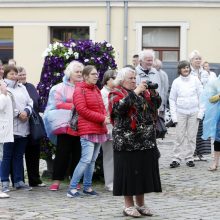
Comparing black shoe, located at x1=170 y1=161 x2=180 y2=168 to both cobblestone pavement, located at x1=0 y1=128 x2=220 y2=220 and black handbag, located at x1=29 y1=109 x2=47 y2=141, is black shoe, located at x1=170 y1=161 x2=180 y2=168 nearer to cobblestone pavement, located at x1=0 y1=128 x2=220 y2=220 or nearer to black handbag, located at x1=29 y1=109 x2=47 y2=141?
cobblestone pavement, located at x1=0 y1=128 x2=220 y2=220

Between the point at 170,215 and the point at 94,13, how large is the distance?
1969cm

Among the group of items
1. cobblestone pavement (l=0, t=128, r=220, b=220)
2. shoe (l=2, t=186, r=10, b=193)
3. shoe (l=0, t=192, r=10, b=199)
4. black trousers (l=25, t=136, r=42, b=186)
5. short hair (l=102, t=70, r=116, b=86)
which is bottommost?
cobblestone pavement (l=0, t=128, r=220, b=220)

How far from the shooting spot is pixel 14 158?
36.7 feet

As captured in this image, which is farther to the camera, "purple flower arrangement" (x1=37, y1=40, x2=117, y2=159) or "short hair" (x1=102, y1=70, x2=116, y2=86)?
"purple flower arrangement" (x1=37, y1=40, x2=117, y2=159)

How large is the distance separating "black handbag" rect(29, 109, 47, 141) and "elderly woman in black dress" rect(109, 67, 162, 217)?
6.40 feet

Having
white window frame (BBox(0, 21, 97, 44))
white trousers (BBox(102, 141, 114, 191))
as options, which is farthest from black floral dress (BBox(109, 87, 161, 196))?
white window frame (BBox(0, 21, 97, 44))

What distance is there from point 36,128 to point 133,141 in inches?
87.8

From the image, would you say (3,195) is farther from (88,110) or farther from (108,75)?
(108,75)

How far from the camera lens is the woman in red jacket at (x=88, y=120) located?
10.5 metres

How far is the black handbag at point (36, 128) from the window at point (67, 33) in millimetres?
17781

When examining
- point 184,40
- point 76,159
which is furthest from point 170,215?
point 184,40

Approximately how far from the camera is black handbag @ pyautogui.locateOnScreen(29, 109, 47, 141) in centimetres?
1102

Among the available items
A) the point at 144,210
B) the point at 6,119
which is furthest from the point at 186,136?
the point at 144,210

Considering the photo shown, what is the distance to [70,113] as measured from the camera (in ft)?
36.1
